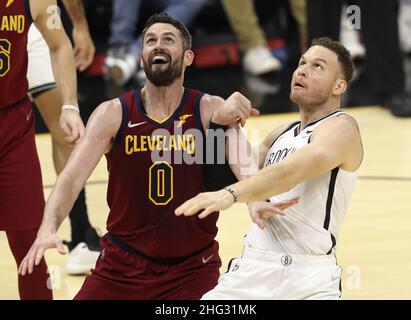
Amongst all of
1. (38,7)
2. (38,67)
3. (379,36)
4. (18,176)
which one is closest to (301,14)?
(379,36)

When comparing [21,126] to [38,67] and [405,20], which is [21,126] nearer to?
[38,67]

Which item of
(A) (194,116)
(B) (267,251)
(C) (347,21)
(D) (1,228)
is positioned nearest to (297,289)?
(B) (267,251)

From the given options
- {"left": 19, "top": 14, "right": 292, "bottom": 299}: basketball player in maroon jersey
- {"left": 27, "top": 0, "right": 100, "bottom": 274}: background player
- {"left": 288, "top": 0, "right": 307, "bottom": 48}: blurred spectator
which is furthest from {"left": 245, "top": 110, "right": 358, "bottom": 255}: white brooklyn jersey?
{"left": 288, "top": 0, "right": 307, "bottom": 48}: blurred spectator

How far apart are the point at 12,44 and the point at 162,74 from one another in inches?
32.9

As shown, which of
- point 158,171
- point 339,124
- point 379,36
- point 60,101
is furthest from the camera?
point 379,36

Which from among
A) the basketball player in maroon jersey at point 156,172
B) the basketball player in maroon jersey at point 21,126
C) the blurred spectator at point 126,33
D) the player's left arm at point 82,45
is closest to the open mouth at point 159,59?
the basketball player in maroon jersey at point 156,172

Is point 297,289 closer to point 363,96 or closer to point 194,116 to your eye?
point 194,116

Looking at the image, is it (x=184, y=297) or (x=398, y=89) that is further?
(x=398, y=89)

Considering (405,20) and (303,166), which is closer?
(303,166)

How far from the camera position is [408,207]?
7.60 m

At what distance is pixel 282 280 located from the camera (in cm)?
482

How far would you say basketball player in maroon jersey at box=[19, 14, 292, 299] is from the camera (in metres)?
4.98
